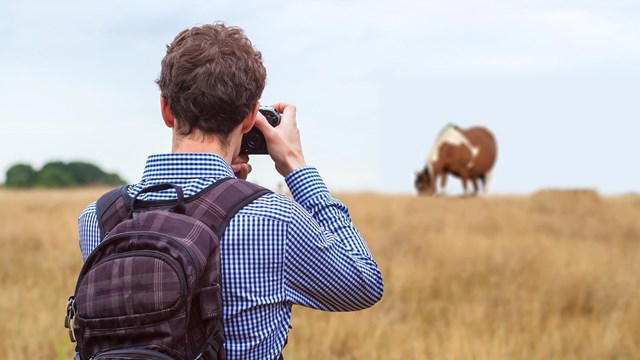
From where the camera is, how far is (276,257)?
1.98 meters

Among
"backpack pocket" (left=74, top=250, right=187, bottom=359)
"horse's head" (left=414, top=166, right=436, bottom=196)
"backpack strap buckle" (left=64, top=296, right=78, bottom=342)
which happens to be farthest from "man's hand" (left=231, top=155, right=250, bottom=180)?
"horse's head" (left=414, top=166, right=436, bottom=196)

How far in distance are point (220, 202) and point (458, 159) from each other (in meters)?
20.9

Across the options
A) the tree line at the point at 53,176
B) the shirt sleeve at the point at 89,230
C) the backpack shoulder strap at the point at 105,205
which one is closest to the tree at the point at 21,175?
the tree line at the point at 53,176

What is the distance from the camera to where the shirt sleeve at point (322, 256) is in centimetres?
198

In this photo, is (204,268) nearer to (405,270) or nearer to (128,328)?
(128,328)

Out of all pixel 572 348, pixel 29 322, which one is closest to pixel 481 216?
pixel 572 348

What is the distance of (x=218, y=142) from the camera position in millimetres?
2039

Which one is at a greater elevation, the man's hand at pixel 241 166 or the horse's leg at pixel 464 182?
the horse's leg at pixel 464 182

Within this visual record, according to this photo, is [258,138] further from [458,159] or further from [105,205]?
[458,159]

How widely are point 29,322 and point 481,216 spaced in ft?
30.5

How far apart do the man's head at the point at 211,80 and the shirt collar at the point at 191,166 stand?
0.06m

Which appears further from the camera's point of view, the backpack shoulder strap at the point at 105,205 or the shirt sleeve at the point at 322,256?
the backpack shoulder strap at the point at 105,205

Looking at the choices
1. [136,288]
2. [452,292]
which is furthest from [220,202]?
[452,292]

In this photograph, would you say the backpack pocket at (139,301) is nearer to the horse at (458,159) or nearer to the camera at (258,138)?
the camera at (258,138)
